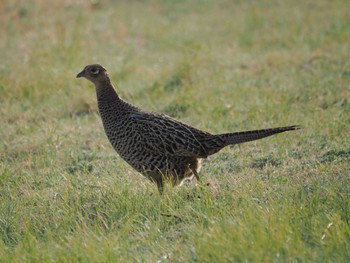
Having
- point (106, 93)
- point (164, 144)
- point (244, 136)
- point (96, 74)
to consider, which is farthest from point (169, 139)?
point (96, 74)

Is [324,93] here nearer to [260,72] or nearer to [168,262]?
[260,72]

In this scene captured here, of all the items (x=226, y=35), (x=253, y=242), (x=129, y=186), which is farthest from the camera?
(x=226, y=35)

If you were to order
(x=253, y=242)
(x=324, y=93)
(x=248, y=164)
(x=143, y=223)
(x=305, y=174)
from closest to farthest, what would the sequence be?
(x=253, y=242), (x=143, y=223), (x=305, y=174), (x=248, y=164), (x=324, y=93)

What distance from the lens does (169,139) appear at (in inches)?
240

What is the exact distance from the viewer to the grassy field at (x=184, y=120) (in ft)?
15.7

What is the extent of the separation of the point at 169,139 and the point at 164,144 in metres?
0.07

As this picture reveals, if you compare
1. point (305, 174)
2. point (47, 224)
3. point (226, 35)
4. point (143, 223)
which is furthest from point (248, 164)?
point (226, 35)

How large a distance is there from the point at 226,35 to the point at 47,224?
8.03 metres

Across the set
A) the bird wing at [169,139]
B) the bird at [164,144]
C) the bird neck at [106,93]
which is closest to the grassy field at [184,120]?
the bird at [164,144]

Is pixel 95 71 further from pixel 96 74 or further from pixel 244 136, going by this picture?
pixel 244 136

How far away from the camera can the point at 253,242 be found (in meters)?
4.55

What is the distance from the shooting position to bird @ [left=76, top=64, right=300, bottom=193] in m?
6.05

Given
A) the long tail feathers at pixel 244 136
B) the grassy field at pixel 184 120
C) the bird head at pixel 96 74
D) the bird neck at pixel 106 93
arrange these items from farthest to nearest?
the bird head at pixel 96 74
the bird neck at pixel 106 93
the long tail feathers at pixel 244 136
the grassy field at pixel 184 120

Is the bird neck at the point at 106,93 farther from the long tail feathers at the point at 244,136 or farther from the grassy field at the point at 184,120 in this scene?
the long tail feathers at the point at 244,136
